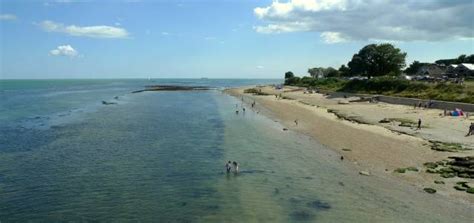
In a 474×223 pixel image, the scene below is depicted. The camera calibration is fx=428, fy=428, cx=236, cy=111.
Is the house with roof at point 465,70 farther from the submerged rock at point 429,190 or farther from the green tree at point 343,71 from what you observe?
the submerged rock at point 429,190

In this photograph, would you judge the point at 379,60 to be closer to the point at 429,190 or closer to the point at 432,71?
the point at 432,71

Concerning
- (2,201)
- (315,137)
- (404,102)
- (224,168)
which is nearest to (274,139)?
(315,137)

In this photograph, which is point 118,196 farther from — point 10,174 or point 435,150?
point 435,150

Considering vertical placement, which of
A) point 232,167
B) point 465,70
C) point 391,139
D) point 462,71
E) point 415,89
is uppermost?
point 465,70

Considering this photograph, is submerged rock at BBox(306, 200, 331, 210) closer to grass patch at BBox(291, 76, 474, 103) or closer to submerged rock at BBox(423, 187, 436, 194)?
submerged rock at BBox(423, 187, 436, 194)

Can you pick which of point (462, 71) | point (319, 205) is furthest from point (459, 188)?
point (462, 71)

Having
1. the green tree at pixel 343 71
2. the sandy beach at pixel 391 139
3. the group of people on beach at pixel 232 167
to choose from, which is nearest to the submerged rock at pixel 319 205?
the sandy beach at pixel 391 139

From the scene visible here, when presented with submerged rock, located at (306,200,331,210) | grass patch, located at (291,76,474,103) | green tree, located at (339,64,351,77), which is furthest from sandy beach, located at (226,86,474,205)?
green tree, located at (339,64,351,77)
